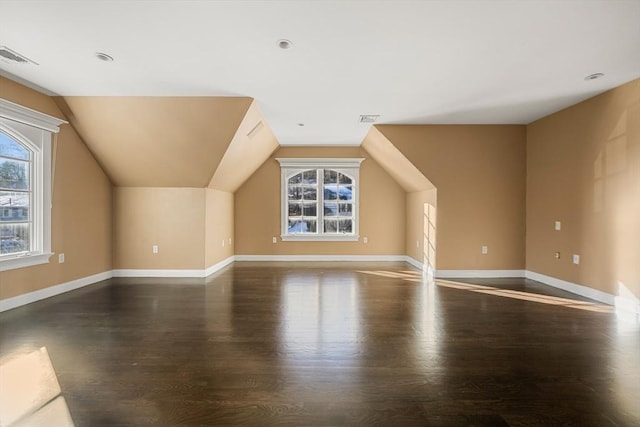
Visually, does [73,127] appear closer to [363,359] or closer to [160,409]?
[160,409]

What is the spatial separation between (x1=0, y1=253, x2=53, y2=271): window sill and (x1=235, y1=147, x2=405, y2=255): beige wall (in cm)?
348

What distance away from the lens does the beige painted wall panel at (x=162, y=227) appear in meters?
5.18

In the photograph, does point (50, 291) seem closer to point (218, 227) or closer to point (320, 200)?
point (218, 227)

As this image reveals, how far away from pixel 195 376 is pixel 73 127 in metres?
3.94

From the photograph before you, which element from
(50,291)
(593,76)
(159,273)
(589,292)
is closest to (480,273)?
(589,292)

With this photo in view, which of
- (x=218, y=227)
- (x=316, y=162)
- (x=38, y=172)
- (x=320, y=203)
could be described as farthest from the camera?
(x=320, y=203)

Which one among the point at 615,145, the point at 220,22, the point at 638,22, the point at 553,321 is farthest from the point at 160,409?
the point at 615,145

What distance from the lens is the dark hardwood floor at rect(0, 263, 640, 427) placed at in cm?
172

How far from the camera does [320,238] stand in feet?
22.9

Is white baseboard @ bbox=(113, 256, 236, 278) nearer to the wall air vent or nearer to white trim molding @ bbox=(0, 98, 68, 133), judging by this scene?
white trim molding @ bbox=(0, 98, 68, 133)

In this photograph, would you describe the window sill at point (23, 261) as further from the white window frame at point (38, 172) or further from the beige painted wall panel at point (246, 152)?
the beige painted wall panel at point (246, 152)

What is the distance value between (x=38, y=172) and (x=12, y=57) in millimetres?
1438

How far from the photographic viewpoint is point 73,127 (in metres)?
4.16

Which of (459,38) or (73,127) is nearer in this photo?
(459,38)
